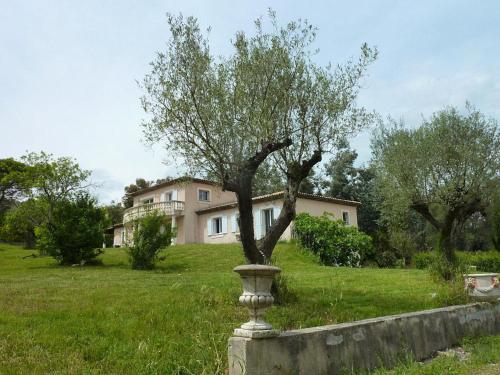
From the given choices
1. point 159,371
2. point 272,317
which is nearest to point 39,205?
point 272,317

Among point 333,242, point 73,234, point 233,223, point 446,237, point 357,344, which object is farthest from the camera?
point 233,223

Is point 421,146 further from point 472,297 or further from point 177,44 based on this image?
point 177,44

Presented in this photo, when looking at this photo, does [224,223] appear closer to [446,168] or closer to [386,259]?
[386,259]

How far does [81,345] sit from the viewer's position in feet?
20.6

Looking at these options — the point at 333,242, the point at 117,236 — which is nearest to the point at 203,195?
the point at 117,236

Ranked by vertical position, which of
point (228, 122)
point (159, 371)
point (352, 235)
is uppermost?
point (228, 122)

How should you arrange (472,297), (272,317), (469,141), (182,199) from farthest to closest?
(182,199) < (469,141) < (472,297) < (272,317)

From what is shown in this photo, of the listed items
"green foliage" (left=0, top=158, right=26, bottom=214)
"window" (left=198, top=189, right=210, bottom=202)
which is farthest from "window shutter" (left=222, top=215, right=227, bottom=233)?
"green foliage" (left=0, top=158, right=26, bottom=214)

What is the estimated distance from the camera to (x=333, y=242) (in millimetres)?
24969

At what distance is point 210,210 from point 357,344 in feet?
93.5

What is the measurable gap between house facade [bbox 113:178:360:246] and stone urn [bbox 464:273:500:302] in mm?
18876

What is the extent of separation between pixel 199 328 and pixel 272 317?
58.8 inches

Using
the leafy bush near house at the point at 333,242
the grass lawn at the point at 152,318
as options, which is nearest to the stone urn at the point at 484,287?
the grass lawn at the point at 152,318

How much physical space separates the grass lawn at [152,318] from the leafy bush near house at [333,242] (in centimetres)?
1057
